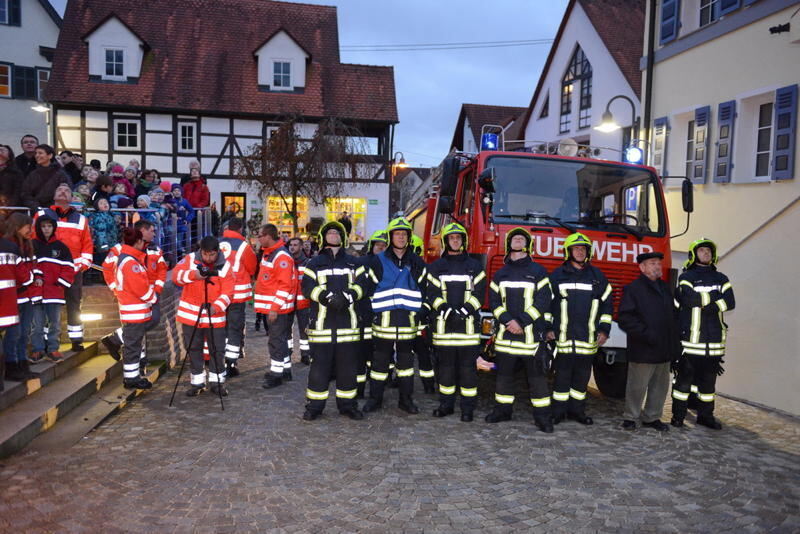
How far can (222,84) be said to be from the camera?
26.7m

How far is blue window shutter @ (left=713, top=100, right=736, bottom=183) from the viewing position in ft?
36.9

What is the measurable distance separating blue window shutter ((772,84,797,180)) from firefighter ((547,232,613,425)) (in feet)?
16.9

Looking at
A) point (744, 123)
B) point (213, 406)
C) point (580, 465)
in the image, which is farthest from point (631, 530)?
point (744, 123)

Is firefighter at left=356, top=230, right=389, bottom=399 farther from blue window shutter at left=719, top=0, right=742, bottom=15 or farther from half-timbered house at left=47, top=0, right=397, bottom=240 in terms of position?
half-timbered house at left=47, top=0, right=397, bottom=240

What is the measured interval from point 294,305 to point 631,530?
5.59m

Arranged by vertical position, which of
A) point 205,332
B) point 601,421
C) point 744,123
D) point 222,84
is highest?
point 222,84

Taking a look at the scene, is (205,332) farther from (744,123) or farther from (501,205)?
(744,123)

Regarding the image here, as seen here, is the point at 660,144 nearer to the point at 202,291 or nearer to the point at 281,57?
the point at 202,291

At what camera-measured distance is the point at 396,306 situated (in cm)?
686

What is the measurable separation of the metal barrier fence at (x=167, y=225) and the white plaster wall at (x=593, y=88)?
12.4 metres

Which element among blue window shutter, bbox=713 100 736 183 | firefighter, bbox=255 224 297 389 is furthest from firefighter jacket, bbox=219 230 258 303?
blue window shutter, bbox=713 100 736 183

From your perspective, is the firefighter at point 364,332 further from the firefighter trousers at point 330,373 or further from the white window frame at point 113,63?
the white window frame at point 113,63

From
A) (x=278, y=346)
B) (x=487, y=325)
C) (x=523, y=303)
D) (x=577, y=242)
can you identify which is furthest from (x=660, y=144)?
(x=278, y=346)

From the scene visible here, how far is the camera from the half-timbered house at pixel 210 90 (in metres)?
25.7
